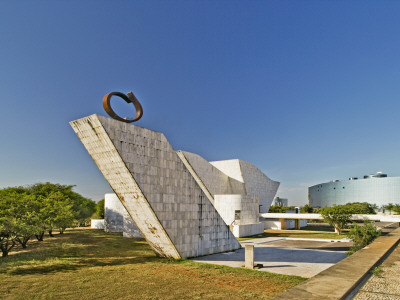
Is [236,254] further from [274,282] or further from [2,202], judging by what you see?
[2,202]

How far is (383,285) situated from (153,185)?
12.6 metres

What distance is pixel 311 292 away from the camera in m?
6.77

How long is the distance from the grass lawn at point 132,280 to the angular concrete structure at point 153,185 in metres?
1.89

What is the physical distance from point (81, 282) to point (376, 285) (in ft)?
40.9

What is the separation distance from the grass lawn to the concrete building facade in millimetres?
130399

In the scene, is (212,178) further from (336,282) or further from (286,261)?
(336,282)

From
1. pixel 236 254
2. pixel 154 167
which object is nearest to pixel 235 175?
pixel 236 254

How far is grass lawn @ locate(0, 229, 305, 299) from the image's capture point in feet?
37.8

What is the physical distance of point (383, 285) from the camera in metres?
8.22

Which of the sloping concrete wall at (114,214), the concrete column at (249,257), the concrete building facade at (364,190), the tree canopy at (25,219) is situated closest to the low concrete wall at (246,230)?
the sloping concrete wall at (114,214)

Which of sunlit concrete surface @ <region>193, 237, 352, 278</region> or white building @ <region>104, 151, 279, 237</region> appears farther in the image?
white building @ <region>104, 151, 279, 237</region>

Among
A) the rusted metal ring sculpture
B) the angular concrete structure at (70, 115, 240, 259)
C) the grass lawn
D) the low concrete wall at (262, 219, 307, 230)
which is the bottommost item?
the low concrete wall at (262, 219, 307, 230)

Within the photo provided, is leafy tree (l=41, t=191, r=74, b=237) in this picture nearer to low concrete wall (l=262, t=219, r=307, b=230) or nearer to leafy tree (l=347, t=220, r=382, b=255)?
leafy tree (l=347, t=220, r=382, b=255)

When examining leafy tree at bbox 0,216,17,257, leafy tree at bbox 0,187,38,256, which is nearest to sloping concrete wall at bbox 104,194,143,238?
leafy tree at bbox 0,187,38,256
